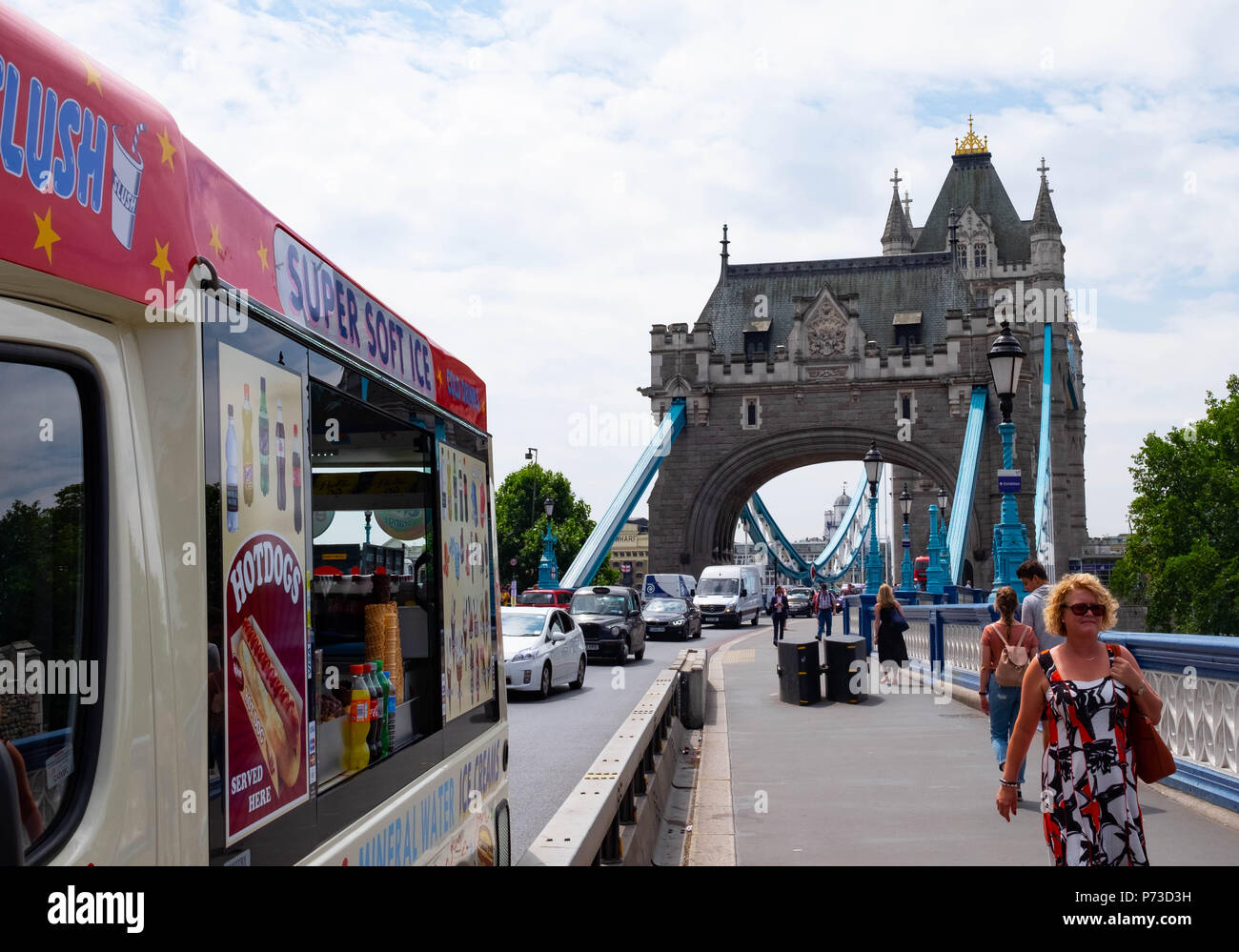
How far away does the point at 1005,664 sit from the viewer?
8.05 m

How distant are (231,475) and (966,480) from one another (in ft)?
169

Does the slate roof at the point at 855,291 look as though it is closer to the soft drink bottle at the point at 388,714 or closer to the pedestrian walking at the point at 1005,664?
the pedestrian walking at the point at 1005,664

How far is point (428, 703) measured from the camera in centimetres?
413

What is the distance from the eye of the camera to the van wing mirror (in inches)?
70.0

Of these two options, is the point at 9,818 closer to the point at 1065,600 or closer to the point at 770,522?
the point at 1065,600

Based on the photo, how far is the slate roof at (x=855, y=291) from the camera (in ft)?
199

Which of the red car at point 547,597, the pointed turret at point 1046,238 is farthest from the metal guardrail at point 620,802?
the pointed turret at point 1046,238

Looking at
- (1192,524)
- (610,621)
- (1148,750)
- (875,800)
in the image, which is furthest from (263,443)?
(1192,524)

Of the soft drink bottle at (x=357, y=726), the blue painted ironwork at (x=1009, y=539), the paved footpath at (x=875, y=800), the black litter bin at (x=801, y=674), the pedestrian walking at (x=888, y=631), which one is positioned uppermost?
the blue painted ironwork at (x=1009, y=539)

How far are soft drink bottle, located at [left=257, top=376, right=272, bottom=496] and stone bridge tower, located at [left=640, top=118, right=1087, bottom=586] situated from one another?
50.4m

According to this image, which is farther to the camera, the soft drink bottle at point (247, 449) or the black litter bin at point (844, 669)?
the black litter bin at point (844, 669)

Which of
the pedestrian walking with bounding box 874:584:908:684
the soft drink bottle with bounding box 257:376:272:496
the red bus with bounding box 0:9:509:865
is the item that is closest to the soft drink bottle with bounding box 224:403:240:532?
the red bus with bounding box 0:9:509:865

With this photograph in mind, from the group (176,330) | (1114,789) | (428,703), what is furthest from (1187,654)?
(176,330)

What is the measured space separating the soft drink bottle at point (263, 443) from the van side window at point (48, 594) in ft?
1.75
